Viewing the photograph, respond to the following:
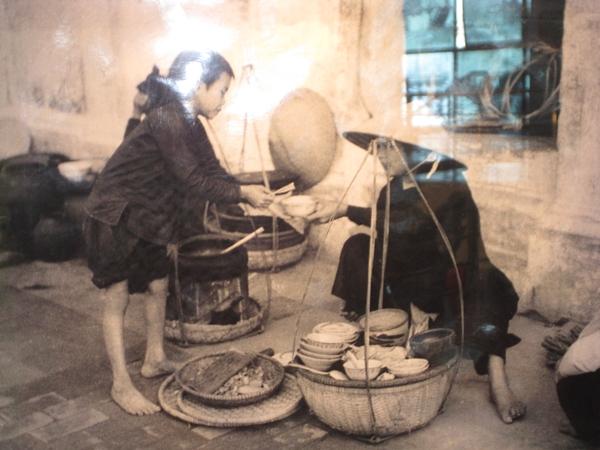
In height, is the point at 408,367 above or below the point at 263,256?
below

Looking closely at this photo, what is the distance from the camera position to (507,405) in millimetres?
3918

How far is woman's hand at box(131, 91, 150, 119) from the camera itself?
5.04m

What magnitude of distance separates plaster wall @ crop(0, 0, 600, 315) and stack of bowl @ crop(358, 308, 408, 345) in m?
0.98

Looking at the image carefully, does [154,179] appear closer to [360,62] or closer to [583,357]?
[360,62]

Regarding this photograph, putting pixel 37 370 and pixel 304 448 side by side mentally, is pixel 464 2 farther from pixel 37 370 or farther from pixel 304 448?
pixel 37 370

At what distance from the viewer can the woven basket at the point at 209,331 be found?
496 centimetres

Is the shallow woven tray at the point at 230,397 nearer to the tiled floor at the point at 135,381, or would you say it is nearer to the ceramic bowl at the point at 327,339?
the tiled floor at the point at 135,381

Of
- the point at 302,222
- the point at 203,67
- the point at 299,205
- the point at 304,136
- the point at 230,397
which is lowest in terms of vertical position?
the point at 230,397

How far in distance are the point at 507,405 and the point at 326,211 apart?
178 centimetres

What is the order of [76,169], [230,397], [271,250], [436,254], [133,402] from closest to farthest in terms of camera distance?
[230,397] → [133,402] → [436,254] → [76,169] → [271,250]

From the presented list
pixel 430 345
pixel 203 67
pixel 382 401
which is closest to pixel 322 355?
pixel 382 401

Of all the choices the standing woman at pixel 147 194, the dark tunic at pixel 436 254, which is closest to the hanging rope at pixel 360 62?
the dark tunic at pixel 436 254

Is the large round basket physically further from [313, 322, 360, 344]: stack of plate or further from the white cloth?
the white cloth

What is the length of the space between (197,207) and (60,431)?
2154mm
